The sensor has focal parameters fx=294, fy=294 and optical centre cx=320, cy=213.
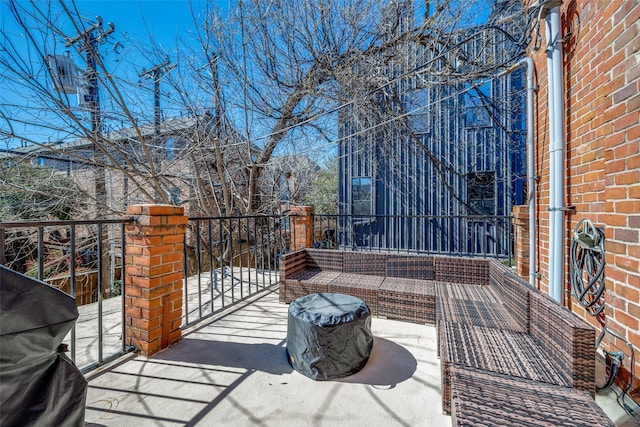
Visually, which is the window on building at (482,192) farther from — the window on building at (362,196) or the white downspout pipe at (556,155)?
the white downspout pipe at (556,155)

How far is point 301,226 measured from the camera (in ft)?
14.0

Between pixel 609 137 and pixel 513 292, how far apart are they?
45.5 inches

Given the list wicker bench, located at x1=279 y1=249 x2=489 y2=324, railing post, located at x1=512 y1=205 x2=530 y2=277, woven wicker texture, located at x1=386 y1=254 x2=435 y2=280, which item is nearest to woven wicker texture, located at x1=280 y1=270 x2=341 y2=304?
wicker bench, located at x1=279 y1=249 x2=489 y2=324

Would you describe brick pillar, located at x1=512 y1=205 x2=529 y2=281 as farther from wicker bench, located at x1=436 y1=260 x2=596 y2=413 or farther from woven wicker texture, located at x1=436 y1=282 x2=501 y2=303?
wicker bench, located at x1=436 y1=260 x2=596 y2=413

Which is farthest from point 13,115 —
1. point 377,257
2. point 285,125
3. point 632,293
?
point 632,293

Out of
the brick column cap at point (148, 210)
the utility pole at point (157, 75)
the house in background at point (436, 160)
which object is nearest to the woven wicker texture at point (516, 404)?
the brick column cap at point (148, 210)

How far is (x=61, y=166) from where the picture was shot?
526cm

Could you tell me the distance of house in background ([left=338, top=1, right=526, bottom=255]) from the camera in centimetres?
594

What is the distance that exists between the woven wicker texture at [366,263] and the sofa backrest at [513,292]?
1102mm

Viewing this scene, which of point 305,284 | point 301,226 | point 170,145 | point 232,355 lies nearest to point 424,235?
point 301,226

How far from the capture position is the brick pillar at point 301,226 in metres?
4.24

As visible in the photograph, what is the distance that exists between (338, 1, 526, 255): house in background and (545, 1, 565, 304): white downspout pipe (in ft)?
10.4

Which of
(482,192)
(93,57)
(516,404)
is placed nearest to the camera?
(516,404)

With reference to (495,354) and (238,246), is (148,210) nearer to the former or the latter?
(495,354)
